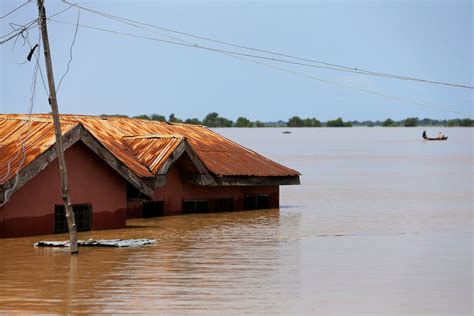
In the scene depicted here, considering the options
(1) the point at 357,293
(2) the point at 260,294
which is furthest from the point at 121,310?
(1) the point at 357,293

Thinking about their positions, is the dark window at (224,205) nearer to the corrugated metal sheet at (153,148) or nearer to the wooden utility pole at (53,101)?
the corrugated metal sheet at (153,148)

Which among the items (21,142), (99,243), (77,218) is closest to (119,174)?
(77,218)

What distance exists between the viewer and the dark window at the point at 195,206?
41531 millimetres

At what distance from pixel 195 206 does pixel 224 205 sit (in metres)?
1.64

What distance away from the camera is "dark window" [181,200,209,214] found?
41.5 meters

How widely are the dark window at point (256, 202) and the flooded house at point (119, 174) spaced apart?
0.13 feet

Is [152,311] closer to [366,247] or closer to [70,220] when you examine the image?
[70,220]

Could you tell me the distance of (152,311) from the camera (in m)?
19.2

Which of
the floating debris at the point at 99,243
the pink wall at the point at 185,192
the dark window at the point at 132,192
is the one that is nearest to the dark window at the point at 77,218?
the floating debris at the point at 99,243

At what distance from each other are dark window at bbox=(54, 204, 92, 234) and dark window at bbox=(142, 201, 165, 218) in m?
6.58

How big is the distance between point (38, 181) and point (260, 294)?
11950 millimetres

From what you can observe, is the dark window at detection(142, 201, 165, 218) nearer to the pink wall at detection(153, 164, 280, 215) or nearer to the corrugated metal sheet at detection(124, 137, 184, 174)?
the pink wall at detection(153, 164, 280, 215)

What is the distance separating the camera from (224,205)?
43219 mm

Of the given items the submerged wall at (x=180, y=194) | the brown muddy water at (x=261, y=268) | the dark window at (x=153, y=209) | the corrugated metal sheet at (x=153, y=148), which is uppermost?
the corrugated metal sheet at (x=153, y=148)
